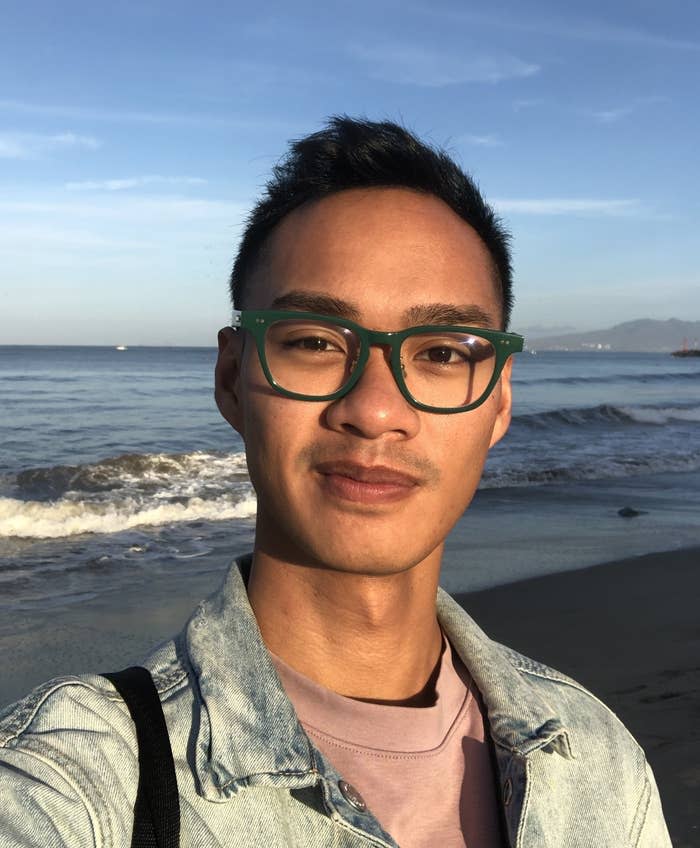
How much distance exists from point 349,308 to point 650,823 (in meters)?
1.34

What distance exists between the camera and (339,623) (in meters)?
1.85

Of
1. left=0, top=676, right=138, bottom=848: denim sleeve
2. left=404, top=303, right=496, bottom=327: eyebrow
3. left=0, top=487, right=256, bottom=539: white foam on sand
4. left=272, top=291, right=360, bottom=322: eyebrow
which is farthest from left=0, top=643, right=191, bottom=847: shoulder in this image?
left=0, top=487, right=256, bottom=539: white foam on sand

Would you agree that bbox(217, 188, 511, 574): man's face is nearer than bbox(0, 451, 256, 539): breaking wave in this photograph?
Yes

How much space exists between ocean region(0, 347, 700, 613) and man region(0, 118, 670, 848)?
20.5ft

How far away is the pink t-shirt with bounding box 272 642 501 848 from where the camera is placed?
5.29ft

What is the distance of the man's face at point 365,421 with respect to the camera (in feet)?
5.67

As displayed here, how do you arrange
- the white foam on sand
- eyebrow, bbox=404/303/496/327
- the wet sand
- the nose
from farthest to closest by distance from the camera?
the white foam on sand
the wet sand
eyebrow, bbox=404/303/496/327
the nose

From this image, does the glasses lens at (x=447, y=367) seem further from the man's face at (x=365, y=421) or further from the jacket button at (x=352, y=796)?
the jacket button at (x=352, y=796)

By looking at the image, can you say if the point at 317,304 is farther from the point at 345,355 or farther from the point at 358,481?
the point at 358,481

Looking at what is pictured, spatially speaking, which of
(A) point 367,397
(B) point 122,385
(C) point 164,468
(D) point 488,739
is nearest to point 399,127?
(A) point 367,397

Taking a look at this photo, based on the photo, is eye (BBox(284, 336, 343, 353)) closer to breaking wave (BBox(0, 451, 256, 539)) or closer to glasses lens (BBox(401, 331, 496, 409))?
glasses lens (BBox(401, 331, 496, 409))

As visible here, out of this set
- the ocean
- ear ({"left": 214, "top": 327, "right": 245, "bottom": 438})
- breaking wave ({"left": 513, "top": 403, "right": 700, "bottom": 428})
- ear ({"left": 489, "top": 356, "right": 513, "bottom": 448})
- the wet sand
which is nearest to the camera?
ear ({"left": 214, "top": 327, "right": 245, "bottom": 438})

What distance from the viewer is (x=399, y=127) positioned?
213 cm

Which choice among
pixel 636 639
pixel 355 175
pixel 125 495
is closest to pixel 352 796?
pixel 355 175
